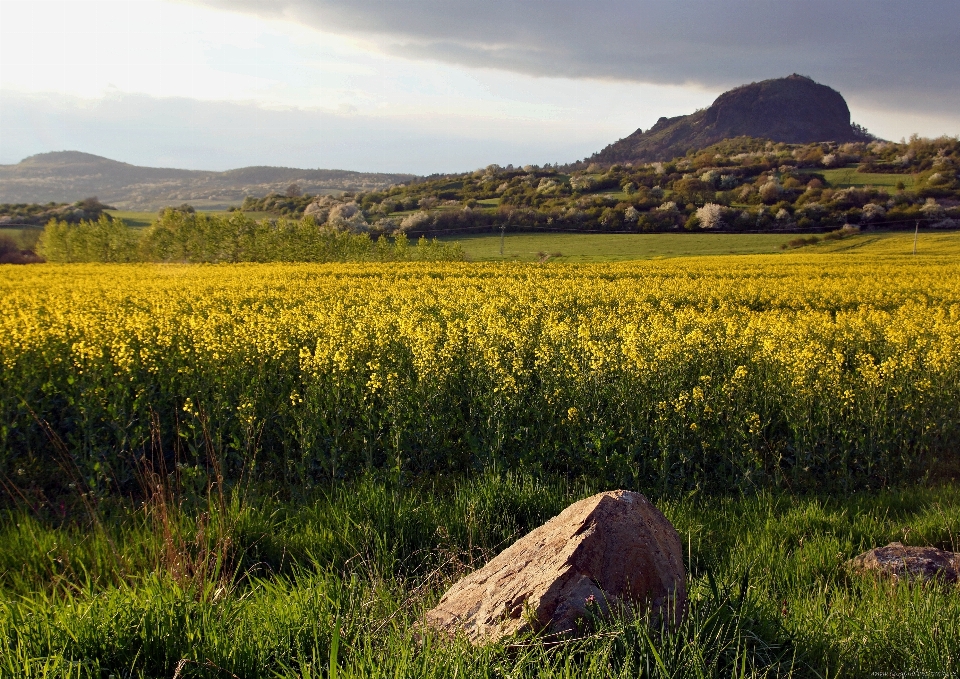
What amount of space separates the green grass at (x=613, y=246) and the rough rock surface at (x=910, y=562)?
4764 centimetres

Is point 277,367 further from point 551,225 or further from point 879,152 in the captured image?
point 879,152

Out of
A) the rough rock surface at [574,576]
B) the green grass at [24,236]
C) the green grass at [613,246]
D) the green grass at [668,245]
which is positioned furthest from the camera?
the green grass at [24,236]

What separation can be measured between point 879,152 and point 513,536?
489 ft

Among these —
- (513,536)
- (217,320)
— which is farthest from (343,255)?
(513,536)

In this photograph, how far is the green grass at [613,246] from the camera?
5531 centimetres

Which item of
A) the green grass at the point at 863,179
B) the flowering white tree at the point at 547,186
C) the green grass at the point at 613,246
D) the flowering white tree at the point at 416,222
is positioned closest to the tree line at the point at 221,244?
the green grass at the point at 613,246

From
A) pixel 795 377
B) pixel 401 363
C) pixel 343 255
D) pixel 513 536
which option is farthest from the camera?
pixel 343 255

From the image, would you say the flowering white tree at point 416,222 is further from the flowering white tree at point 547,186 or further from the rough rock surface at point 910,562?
the rough rock surface at point 910,562

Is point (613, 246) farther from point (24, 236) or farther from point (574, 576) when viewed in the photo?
point (24, 236)

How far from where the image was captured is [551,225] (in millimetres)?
81312

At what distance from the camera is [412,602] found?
336 centimetres

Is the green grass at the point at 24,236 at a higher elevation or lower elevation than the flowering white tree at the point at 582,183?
lower

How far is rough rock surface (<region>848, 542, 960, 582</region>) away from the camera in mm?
4031

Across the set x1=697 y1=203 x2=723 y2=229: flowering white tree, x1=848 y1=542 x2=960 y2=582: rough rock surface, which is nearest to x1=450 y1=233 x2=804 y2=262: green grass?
x1=697 y1=203 x2=723 y2=229: flowering white tree
